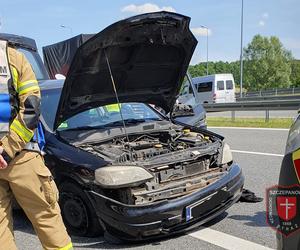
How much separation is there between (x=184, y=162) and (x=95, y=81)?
1.32 meters

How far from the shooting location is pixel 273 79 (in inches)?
2511

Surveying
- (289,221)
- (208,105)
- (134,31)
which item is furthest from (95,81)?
(208,105)

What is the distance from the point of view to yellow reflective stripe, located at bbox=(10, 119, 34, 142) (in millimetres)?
3105

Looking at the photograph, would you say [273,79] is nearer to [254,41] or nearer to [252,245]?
[254,41]

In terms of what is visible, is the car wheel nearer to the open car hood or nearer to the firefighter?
the open car hood

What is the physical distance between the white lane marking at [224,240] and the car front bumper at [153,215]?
0.62 ft

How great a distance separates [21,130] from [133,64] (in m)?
2.32

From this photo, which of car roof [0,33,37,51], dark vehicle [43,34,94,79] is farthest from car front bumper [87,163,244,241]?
dark vehicle [43,34,94,79]

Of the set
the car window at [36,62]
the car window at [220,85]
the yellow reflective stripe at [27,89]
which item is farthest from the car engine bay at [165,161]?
the car window at [220,85]

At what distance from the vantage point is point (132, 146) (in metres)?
4.95

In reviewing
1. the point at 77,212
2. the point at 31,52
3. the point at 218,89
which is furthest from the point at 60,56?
the point at 218,89

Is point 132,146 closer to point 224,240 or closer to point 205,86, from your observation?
point 224,240

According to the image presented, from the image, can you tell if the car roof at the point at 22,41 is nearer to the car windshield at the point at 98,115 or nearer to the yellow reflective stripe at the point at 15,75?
the car windshield at the point at 98,115

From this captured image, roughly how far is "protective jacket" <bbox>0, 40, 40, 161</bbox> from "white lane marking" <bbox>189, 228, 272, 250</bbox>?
84.1 inches
